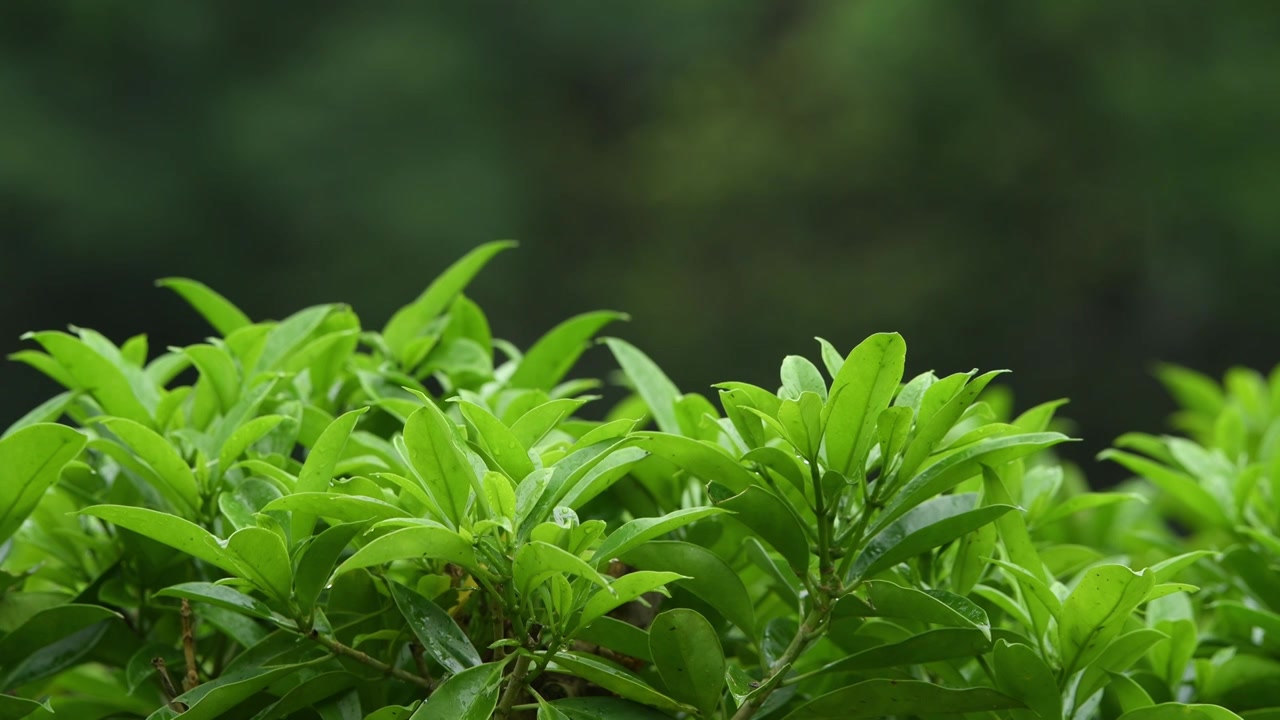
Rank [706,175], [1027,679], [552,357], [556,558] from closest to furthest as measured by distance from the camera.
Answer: [556,558] → [1027,679] → [552,357] → [706,175]

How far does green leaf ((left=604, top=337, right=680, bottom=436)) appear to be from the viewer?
27.8 inches

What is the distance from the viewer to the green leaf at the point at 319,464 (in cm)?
57

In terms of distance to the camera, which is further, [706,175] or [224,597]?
[706,175]

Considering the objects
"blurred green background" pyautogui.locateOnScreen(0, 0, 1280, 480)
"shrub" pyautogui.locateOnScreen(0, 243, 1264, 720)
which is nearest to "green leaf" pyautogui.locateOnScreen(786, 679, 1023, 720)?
"shrub" pyautogui.locateOnScreen(0, 243, 1264, 720)

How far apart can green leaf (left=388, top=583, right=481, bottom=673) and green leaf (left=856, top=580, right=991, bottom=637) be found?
0.63 feet

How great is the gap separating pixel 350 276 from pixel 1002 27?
241 inches

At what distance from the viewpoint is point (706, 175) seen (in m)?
11.1

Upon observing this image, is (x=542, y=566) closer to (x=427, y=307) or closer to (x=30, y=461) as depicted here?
(x=30, y=461)

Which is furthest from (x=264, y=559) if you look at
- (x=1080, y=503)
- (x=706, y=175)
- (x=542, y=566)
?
(x=706, y=175)

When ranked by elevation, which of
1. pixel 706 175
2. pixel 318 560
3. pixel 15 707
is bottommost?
pixel 706 175

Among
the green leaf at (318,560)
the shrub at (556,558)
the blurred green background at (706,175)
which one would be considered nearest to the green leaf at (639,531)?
the shrub at (556,558)

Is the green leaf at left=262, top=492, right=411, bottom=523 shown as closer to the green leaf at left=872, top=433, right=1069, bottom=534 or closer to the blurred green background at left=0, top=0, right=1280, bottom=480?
the green leaf at left=872, top=433, right=1069, bottom=534

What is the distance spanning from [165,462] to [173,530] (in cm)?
10

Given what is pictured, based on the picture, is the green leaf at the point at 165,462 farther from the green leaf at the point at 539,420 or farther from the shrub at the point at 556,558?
the green leaf at the point at 539,420
